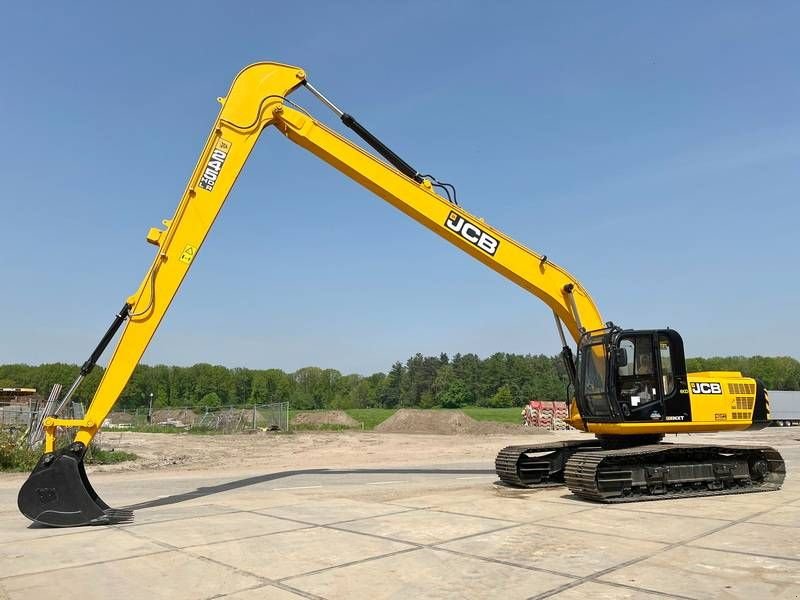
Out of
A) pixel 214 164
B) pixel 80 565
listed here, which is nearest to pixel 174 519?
pixel 80 565

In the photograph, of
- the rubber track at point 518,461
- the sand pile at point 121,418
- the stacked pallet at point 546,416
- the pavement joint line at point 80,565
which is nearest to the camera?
the pavement joint line at point 80,565

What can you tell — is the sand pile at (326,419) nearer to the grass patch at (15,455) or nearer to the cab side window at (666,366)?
the grass patch at (15,455)

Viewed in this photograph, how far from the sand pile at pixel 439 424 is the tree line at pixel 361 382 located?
70506 millimetres

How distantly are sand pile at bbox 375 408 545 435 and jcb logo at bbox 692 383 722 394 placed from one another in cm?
3020

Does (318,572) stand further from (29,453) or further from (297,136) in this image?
(29,453)

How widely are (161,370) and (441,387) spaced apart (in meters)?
63.1

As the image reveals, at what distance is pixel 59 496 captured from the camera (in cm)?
923

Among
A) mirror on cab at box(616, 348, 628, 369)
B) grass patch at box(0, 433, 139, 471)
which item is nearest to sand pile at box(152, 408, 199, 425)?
grass patch at box(0, 433, 139, 471)

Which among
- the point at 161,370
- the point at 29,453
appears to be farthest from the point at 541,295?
the point at 161,370

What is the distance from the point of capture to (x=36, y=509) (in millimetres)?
9148

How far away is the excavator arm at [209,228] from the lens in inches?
365

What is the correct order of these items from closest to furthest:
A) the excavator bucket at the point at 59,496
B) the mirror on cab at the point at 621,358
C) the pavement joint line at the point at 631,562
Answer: the pavement joint line at the point at 631,562 → the excavator bucket at the point at 59,496 → the mirror on cab at the point at 621,358

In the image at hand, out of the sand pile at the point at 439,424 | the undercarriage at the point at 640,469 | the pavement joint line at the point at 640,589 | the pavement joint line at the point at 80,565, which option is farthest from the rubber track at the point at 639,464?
the sand pile at the point at 439,424

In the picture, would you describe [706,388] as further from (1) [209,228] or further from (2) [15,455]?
(2) [15,455]
